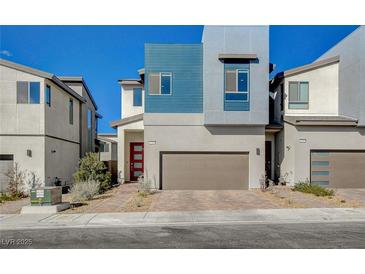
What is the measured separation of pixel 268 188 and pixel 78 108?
1449 cm

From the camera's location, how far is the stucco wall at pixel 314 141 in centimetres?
1484

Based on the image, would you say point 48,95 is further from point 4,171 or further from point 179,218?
point 179,218

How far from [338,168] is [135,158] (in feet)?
42.6

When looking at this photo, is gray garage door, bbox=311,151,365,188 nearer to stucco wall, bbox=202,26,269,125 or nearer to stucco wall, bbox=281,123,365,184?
stucco wall, bbox=281,123,365,184

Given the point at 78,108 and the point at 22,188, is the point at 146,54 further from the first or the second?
the point at 22,188

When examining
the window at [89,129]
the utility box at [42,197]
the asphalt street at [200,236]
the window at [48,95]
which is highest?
the window at [48,95]

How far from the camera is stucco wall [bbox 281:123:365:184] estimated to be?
14.8m

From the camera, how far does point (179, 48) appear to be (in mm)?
14367

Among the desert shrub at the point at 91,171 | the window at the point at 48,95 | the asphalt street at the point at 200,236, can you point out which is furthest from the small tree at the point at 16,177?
the asphalt street at the point at 200,236

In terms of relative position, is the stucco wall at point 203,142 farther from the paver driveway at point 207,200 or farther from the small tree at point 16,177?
the small tree at point 16,177

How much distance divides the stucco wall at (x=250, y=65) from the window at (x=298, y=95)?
3554 mm

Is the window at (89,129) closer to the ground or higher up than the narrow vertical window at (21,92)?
closer to the ground

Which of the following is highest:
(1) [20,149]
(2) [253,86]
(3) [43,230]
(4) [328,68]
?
(4) [328,68]

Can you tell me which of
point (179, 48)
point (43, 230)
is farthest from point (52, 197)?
point (179, 48)
